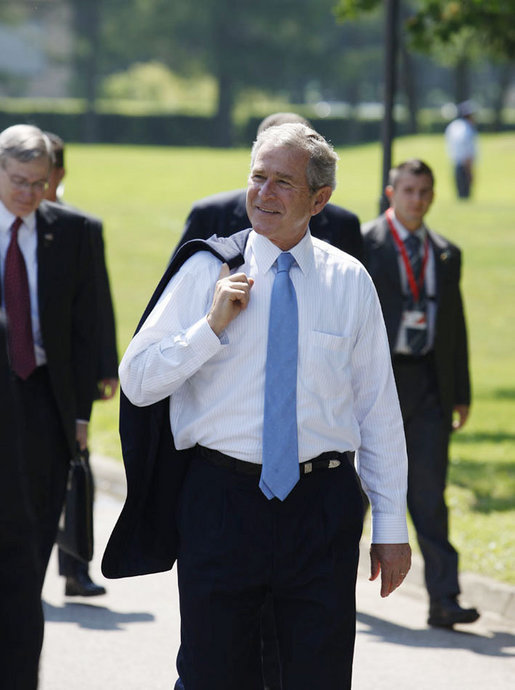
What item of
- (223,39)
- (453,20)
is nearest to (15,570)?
(453,20)

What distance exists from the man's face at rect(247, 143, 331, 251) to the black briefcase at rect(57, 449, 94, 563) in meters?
2.55

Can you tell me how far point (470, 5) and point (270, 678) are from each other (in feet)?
28.3

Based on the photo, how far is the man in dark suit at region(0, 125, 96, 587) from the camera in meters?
5.93

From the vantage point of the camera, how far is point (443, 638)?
694cm

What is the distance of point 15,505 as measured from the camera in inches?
129

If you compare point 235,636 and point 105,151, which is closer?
point 235,636

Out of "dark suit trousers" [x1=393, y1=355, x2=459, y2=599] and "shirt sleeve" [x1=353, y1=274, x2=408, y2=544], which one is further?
"dark suit trousers" [x1=393, y1=355, x2=459, y2=599]

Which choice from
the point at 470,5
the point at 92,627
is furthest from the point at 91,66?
the point at 92,627

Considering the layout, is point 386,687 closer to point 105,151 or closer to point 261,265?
point 261,265

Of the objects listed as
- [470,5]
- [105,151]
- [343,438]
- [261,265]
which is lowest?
[105,151]

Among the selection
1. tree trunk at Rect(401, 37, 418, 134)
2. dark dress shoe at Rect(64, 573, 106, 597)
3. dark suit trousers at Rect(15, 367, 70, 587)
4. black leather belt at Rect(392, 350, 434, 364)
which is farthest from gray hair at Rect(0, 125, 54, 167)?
tree trunk at Rect(401, 37, 418, 134)

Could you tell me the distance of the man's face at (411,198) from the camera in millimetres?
7375

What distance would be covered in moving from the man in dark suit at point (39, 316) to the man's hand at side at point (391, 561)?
6.86 feet

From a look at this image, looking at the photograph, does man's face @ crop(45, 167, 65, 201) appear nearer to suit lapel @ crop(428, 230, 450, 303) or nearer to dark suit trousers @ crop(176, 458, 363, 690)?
suit lapel @ crop(428, 230, 450, 303)
